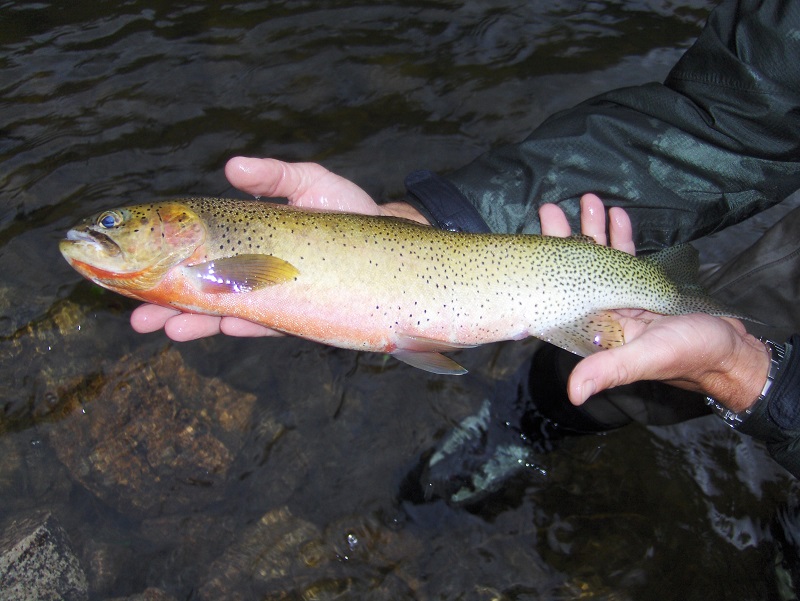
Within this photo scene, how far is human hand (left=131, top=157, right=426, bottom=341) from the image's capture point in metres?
3.48

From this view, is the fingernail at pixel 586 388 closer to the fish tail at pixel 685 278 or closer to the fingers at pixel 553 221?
the fish tail at pixel 685 278

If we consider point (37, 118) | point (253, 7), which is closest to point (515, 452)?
point (37, 118)

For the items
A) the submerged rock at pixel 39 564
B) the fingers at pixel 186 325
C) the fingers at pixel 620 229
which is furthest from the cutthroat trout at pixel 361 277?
the submerged rock at pixel 39 564

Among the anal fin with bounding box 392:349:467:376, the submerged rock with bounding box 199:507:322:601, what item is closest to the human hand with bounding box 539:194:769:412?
the anal fin with bounding box 392:349:467:376

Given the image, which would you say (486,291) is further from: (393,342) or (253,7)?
(253,7)

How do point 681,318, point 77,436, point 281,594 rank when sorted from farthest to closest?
point 77,436
point 281,594
point 681,318

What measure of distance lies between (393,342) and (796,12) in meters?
2.71

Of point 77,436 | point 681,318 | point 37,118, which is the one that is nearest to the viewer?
point 681,318

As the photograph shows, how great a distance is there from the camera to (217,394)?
4871 mm

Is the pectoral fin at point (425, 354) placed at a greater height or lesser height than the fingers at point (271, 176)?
lesser

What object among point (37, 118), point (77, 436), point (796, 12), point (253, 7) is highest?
point (796, 12)

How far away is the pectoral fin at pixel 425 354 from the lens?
331 centimetres

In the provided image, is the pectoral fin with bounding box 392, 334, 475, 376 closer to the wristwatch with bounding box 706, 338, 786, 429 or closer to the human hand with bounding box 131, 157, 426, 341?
the human hand with bounding box 131, 157, 426, 341

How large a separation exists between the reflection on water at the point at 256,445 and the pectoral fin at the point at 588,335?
68.7 inches
